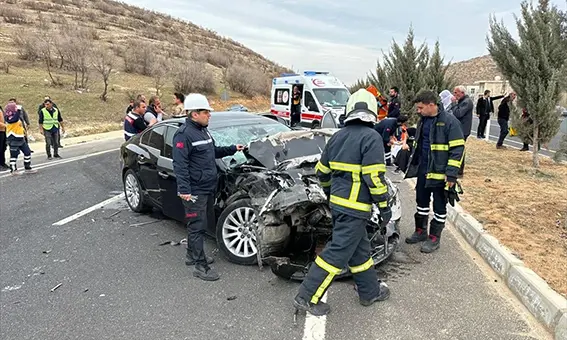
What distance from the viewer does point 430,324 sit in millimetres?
3344

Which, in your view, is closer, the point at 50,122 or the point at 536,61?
the point at 536,61

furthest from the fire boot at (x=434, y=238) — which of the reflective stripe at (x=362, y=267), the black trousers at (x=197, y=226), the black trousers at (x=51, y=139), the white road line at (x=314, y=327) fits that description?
the black trousers at (x=51, y=139)

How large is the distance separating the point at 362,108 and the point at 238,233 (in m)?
2.01

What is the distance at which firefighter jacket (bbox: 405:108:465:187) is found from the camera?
459cm

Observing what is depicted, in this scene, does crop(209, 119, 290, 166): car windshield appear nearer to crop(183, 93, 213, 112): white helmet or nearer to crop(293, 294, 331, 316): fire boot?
crop(183, 93, 213, 112): white helmet

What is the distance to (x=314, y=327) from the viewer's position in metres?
3.32

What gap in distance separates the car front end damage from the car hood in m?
0.02

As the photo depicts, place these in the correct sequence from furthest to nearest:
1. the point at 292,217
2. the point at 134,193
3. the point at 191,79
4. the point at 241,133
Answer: the point at 191,79
the point at 134,193
the point at 241,133
the point at 292,217

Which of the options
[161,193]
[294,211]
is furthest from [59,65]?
[294,211]

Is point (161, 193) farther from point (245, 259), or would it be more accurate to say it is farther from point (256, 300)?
point (256, 300)

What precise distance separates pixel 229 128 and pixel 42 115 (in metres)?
8.54

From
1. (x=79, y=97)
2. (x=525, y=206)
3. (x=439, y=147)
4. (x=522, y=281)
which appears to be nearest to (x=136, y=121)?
(x=439, y=147)

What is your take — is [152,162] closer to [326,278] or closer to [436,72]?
[326,278]

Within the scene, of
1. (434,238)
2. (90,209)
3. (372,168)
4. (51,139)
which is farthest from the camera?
(51,139)
